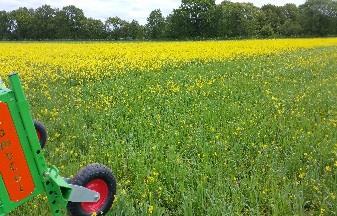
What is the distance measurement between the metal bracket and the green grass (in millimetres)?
429

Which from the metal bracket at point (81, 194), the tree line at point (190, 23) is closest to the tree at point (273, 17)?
the tree line at point (190, 23)

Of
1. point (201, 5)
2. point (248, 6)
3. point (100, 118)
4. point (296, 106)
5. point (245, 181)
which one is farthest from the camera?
point (248, 6)

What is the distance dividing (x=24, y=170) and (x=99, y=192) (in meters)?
0.94

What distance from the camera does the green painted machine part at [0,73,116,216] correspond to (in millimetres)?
3258

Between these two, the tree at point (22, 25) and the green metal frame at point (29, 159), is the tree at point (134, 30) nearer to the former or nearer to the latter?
the tree at point (22, 25)

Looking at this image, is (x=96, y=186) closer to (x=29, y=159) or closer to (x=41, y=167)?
(x=41, y=167)

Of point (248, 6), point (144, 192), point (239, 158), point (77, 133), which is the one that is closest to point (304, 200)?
point (239, 158)

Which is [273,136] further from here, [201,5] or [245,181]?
[201,5]

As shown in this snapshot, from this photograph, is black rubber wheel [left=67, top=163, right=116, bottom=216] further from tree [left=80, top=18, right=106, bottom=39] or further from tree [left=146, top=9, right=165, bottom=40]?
tree [left=80, top=18, right=106, bottom=39]

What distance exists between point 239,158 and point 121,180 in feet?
5.50

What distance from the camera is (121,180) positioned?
4.93m

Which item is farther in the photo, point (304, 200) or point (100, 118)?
point (100, 118)

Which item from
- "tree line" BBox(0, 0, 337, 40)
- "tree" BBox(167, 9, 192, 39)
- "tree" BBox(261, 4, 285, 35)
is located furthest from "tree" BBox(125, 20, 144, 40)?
"tree" BBox(261, 4, 285, 35)

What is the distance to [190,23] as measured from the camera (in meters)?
76.3
